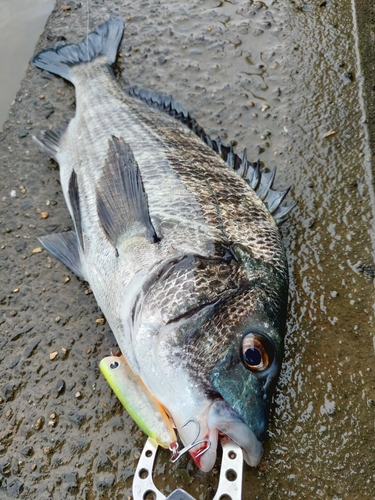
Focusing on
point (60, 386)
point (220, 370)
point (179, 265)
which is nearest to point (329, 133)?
point (179, 265)

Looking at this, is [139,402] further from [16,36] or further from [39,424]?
[16,36]

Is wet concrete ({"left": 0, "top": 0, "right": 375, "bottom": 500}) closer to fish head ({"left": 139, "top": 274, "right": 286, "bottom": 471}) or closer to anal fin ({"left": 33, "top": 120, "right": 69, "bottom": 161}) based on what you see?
anal fin ({"left": 33, "top": 120, "right": 69, "bottom": 161})

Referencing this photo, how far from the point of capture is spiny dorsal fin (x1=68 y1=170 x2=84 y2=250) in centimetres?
266

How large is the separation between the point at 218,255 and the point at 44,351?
1.32 metres

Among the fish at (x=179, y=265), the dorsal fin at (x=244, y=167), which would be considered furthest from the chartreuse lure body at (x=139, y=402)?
the dorsal fin at (x=244, y=167)

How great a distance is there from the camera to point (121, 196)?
237 cm

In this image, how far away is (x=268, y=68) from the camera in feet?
12.1

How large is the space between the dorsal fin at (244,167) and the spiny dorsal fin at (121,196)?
0.67m

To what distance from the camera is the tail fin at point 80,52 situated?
3697 millimetres

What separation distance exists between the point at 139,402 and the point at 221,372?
0.57 m

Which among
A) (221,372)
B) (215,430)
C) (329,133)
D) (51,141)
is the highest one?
(51,141)

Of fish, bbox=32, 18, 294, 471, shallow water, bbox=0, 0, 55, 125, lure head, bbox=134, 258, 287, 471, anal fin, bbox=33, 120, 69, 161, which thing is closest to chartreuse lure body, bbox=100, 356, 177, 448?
fish, bbox=32, 18, 294, 471

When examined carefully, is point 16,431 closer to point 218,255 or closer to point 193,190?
point 218,255

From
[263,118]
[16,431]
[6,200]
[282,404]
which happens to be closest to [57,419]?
[16,431]
